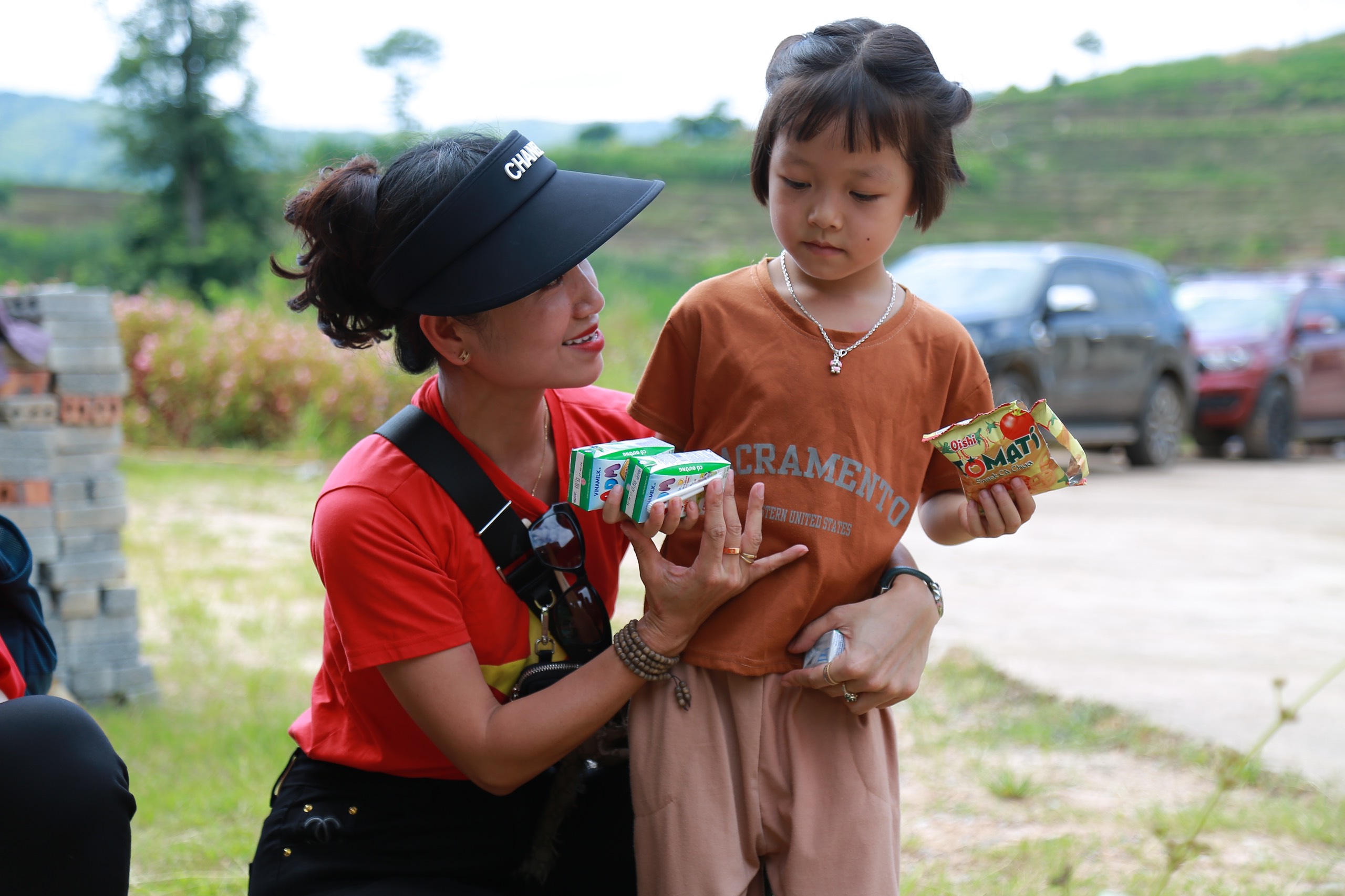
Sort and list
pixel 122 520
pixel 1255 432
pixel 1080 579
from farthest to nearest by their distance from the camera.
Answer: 1. pixel 1255 432
2. pixel 1080 579
3. pixel 122 520

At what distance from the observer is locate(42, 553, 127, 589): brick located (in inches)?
167

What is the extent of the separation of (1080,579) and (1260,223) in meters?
33.8

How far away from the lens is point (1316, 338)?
465 inches

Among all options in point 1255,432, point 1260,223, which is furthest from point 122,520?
point 1260,223

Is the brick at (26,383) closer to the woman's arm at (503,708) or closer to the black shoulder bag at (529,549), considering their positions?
the black shoulder bag at (529,549)

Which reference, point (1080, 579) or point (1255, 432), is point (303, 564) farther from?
point (1255, 432)

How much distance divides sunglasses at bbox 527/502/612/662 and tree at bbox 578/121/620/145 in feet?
151

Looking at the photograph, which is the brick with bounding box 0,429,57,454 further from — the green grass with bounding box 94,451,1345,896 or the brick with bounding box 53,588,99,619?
the green grass with bounding box 94,451,1345,896

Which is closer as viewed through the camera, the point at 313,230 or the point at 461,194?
the point at 461,194

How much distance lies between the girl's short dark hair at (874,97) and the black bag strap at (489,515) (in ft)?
2.34

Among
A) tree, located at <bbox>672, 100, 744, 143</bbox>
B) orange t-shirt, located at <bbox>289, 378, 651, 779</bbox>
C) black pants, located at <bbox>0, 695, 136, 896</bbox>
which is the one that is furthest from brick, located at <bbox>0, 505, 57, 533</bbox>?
tree, located at <bbox>672, 100, 744, 143</bbox>

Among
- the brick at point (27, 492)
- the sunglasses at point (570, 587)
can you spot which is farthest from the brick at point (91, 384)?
the sunglasses at point (570, 587)

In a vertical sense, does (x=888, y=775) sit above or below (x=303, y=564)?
above

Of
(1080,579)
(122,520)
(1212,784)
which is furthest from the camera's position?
(1080,579)
